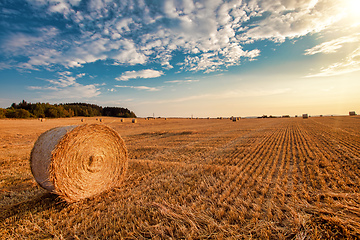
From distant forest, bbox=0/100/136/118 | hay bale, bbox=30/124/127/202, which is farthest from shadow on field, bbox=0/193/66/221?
distant forest, bbox=0/100/136/118

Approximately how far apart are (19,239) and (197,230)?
3237 millimetres

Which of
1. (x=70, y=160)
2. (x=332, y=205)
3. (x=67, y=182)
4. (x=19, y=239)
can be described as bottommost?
(x=19, y=239)

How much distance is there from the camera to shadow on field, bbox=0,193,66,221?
4052 mm

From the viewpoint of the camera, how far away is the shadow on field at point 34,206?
4.05 m

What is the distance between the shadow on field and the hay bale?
1.17 feet

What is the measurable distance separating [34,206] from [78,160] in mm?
1378

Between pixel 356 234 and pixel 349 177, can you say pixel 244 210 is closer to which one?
pixel 356 234

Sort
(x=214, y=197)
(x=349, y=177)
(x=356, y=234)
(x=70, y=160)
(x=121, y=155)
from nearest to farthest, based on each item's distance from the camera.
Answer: (x=356, y=234) < (x=214, y=197) < (x=70, y=160) < (x=349, y=177) < (x=121, y=155)

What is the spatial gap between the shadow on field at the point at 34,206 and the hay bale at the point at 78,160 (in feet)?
1.17

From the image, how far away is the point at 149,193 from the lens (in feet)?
16.3

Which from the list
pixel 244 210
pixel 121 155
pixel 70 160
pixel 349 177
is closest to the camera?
pixel 244 210

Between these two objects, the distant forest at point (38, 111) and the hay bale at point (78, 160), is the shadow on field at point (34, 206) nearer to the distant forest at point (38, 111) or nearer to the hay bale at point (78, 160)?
the hay bale at point (78, 160)

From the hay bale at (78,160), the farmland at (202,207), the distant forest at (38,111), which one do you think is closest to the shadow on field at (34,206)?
the farmland at (202,207)

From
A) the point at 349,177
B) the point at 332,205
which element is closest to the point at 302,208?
the point at 332,205
